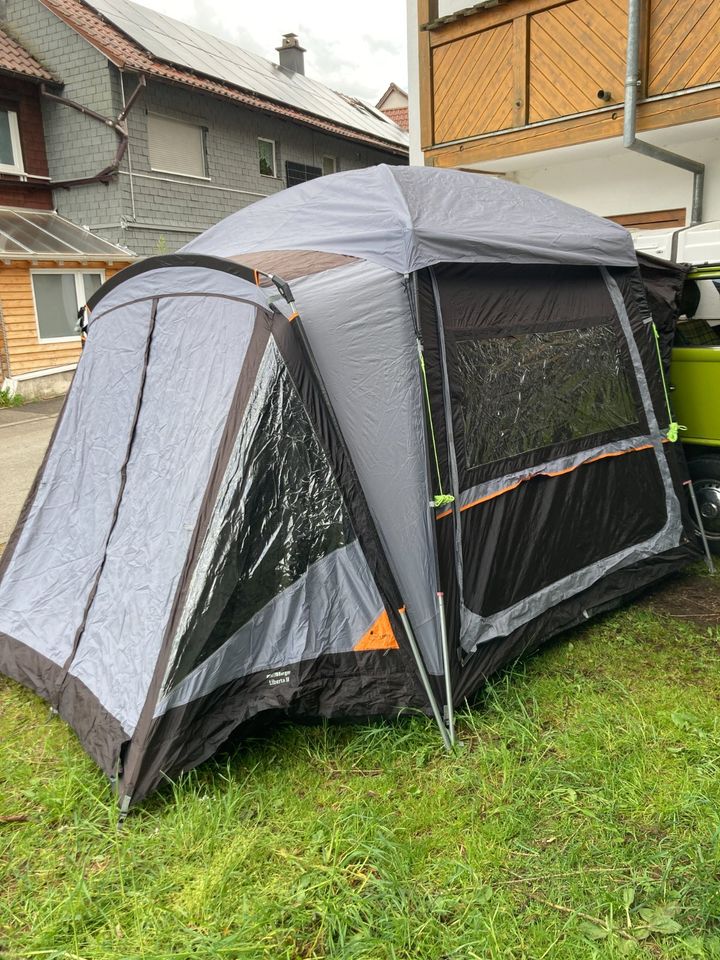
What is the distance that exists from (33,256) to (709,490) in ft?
36.4

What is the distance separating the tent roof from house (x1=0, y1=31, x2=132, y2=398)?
30.4ft

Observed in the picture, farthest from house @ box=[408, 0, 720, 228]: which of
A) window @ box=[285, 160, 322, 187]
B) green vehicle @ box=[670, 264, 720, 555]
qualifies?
window @ box=[285, 160, 322, 187]

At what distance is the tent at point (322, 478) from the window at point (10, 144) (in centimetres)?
1155

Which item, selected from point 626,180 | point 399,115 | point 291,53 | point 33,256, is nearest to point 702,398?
point 626,180

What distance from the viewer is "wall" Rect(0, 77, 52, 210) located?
13.3m

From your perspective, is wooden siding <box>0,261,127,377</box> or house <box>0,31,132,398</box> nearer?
wooden siding <box>0,261,127,377</box>

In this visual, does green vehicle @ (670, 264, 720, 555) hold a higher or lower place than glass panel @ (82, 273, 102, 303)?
lower

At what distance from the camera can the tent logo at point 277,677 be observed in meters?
2.93

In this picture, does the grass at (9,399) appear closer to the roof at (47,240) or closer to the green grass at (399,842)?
the roof at (47,240)

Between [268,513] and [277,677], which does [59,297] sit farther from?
[277,677]

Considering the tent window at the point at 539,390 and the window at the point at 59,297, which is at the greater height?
the window at the point at 59,297

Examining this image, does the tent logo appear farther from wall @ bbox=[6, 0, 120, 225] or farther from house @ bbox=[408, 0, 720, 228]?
wall @ bbox=[6, 0, 120, 225]

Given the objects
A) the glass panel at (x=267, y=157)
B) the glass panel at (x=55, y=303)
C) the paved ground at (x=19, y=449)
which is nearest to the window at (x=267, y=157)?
the glass panel at (x=267, y=157)

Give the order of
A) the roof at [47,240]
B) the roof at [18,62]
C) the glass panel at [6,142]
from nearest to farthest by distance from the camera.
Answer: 1. the roof at [47,240]
2. the roof at [18,62]
3. the glass panel at [6,142]
